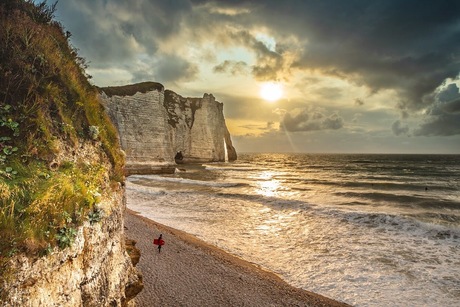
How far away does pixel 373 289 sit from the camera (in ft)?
31.6

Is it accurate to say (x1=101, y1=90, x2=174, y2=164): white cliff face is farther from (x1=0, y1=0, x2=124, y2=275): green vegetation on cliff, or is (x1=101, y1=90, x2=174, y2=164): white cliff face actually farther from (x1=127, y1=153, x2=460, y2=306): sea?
(x1=0, y1=0, x2=124, y2=275): green vegetation on cliff

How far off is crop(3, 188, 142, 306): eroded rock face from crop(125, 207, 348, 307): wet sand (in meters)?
3.95

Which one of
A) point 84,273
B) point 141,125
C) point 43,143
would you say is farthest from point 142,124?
point 84,273

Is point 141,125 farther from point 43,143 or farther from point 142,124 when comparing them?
point 43,143

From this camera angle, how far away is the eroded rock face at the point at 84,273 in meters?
2.76

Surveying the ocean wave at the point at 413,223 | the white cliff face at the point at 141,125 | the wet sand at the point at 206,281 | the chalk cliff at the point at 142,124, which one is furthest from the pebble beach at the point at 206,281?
the white cliff face at the point at 141,125

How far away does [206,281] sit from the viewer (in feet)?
31.5

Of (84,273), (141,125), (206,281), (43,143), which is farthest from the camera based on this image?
(141,125)

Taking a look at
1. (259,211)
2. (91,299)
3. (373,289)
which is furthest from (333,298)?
(259,211)

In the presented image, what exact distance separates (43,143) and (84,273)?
1.85m

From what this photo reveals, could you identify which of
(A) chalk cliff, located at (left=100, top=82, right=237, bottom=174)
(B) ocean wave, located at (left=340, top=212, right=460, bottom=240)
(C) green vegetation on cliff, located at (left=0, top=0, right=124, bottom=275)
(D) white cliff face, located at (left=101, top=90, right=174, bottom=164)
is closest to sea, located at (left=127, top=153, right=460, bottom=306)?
(B) ocean wave, located at (left=340, top=212, right=460, bottom=240)

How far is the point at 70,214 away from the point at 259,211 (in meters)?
19.2

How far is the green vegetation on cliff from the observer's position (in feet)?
9.84

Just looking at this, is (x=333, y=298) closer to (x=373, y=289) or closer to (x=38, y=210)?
(x=373, y=289)
